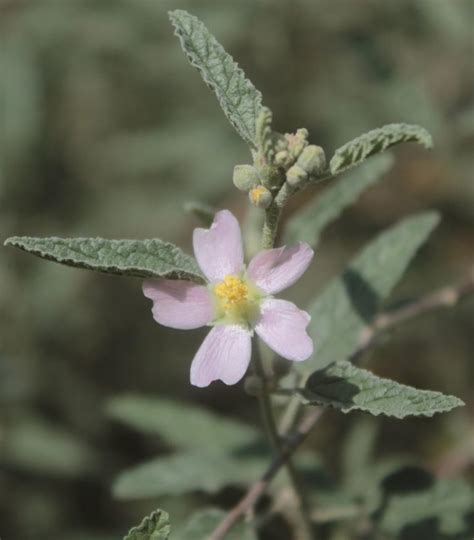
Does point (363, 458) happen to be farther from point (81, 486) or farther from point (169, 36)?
point (169, 36)

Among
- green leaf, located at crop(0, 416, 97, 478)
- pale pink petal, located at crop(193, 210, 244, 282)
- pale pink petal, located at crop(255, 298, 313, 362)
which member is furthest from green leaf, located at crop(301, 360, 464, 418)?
green leaf, located at crop(0, 416, 97, 478)

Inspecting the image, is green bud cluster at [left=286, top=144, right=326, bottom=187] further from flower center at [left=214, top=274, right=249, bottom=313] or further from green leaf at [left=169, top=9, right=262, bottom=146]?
flower center at [left=214, top=274, right=249, bottom=313]

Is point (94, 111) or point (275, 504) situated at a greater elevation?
point (94, 111)

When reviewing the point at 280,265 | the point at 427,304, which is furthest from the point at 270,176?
the point at 427,304

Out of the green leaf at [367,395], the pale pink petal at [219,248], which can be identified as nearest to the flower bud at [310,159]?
the pale pink petal at [219,248]

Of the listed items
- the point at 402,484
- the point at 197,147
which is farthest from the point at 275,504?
the point at 197,147

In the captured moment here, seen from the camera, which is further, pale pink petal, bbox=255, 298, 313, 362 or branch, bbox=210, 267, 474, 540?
branch, bbox=210, 267, 474, 540

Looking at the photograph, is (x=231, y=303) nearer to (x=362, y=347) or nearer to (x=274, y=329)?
(x=274, y=329)
